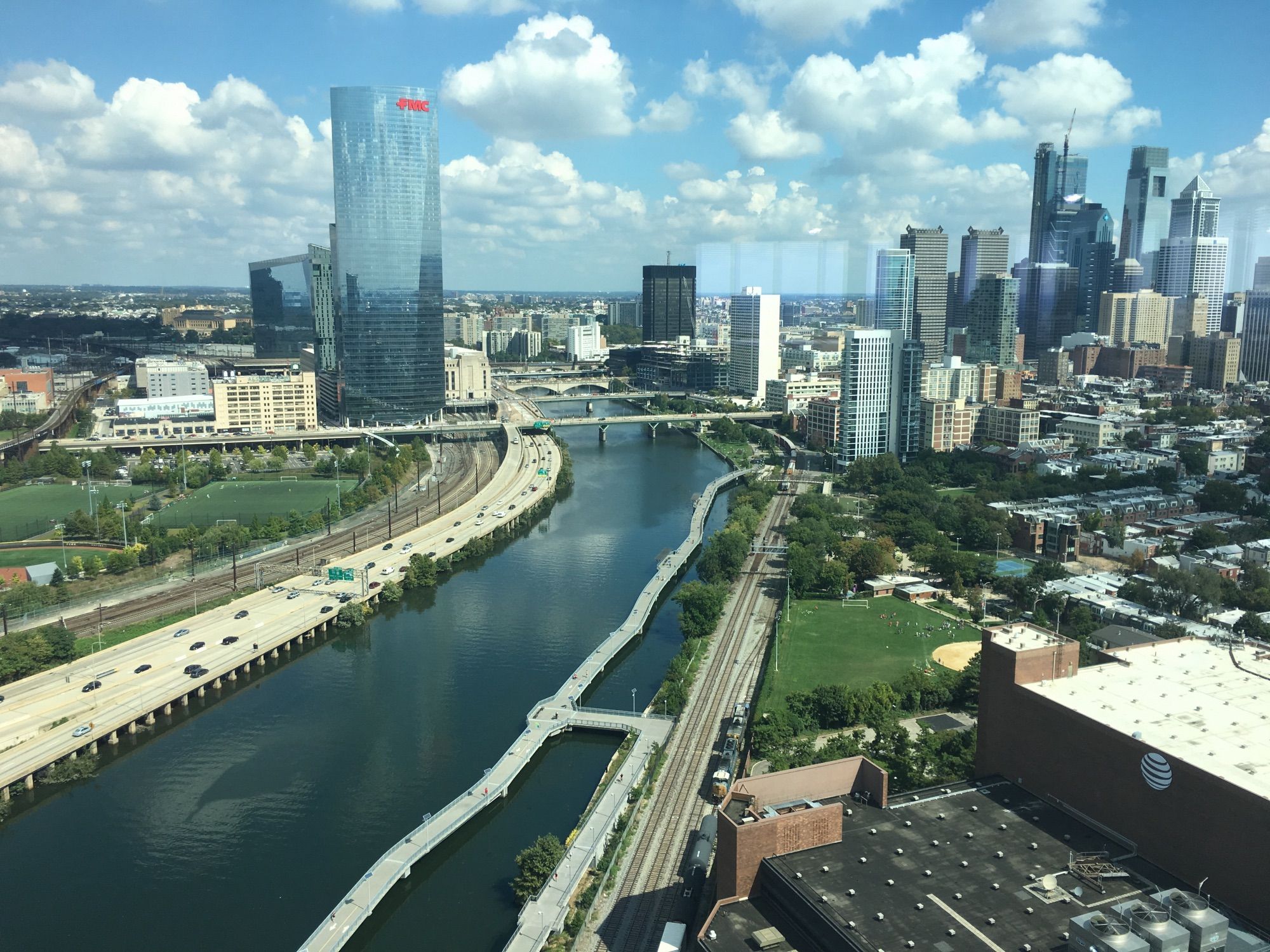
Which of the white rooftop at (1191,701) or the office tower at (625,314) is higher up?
the office tower at (625,314)

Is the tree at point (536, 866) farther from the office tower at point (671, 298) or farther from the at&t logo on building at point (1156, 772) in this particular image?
the office tower at point (671, 298)

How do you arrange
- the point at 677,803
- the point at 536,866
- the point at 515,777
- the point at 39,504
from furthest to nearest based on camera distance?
the point at 39,504
the point at 515,777
the point at 677,803
the point at 536,866

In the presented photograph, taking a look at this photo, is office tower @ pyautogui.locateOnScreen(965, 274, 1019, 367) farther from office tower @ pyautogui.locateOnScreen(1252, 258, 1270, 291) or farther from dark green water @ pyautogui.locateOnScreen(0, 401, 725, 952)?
dark green water @ pyautogui.locateOnScreen(0, 401, 725, 952)

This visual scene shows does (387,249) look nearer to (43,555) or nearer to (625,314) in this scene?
(43,555)

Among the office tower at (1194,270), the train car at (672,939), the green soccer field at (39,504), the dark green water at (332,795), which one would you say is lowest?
the dark green water at (332,795)

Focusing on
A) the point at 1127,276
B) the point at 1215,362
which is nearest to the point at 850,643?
the point at 1215,362

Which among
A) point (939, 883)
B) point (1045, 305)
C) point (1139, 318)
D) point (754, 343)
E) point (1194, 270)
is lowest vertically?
point (939, 883)

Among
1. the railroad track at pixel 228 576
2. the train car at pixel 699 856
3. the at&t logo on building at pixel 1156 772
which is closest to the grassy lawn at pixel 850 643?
the train car at pixel 699 856

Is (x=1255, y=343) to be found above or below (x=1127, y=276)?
below
